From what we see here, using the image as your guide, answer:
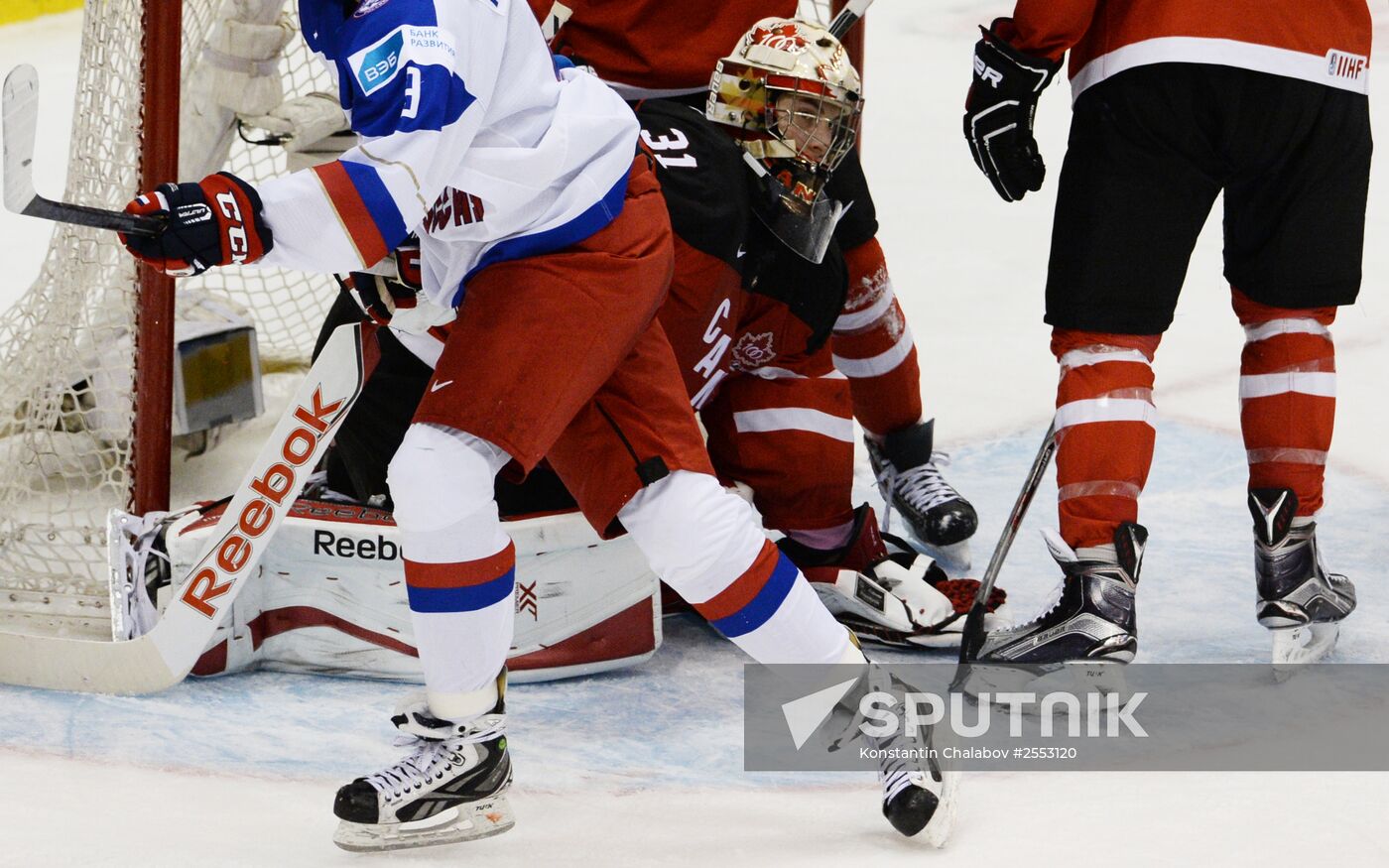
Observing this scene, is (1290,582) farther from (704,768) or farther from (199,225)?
(199,225)

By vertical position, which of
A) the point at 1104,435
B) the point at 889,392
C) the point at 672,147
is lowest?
the point at 889,392

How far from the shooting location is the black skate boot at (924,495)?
2.94m

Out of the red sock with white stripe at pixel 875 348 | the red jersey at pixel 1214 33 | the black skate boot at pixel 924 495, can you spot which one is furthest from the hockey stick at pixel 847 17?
the black skate boot at pixel 924 495

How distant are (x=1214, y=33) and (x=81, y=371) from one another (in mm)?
1742

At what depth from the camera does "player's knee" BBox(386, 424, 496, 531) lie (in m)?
1.76

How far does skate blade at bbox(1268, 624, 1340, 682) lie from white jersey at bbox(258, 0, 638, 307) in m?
1.21

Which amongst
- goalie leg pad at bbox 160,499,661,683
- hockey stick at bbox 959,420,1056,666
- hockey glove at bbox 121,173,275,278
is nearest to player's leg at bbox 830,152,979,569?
hockey stick at bbox 959,420,1056,666

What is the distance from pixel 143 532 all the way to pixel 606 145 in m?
0.94

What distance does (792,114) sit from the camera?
7.77 ft

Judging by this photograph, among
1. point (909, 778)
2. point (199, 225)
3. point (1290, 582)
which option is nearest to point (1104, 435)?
point (1290, 582)

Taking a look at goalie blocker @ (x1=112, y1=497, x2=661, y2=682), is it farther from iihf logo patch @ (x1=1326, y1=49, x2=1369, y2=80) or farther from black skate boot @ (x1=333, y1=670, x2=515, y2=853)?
iihf logo patch @ (x1=1326, y1=49, x2=1369, y2=80)

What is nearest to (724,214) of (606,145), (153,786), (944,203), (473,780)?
(606,145)

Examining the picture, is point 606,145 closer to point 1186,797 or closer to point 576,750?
point 576,750

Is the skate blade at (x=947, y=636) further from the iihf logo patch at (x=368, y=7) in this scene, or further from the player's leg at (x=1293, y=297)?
the iihf logo patch at (x=368, y=7)
